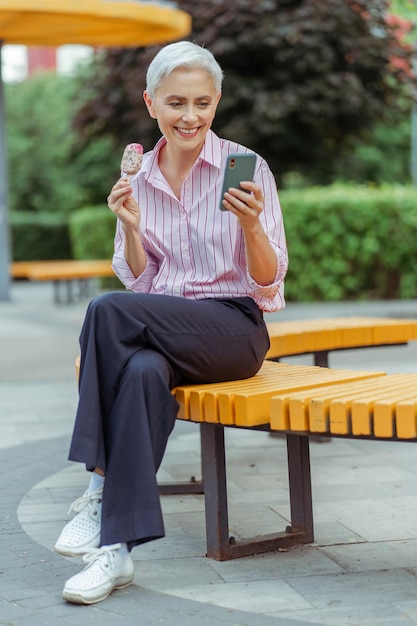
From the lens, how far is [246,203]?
3.50 metres

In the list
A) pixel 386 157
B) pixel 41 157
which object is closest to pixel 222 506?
pixel 386 157

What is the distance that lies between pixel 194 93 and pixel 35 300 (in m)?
14.7

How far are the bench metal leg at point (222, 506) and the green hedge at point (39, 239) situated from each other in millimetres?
22871

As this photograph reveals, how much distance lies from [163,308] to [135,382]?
306 millimetres

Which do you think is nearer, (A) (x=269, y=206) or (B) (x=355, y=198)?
(A) (x=269, y=206)

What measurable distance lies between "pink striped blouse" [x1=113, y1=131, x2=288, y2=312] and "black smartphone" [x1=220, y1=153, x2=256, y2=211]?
213 mm

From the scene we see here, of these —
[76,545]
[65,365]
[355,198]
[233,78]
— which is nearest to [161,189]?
[76,545]

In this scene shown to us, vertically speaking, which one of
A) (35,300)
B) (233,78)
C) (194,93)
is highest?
(233,78)

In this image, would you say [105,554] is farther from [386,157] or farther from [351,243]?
[386,157]

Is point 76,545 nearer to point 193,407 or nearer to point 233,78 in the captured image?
point 193,407

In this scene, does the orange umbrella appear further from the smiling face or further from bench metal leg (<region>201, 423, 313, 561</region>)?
bench metal leg (<region>201, 423, 313, 561</region>)

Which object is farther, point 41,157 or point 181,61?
point 41,157

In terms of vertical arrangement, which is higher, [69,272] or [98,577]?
[69,272]

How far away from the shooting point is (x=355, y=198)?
1465 cm
